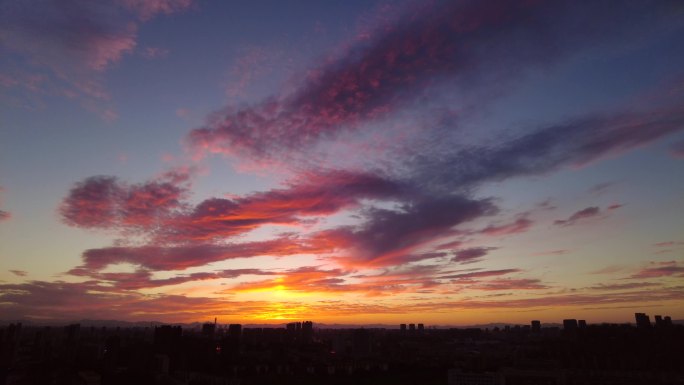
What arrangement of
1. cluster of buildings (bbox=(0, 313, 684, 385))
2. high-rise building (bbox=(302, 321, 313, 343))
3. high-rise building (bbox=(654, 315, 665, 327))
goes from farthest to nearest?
1. high-rise building (bbox=(302, 321, 313, 343))
2. high-rise building (bbox=(654, 315, 665, 327))
3. cluster of buildings (bbox=(0, 313, 684, 385))

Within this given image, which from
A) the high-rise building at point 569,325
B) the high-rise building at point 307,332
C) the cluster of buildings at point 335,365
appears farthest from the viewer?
the high-rise building at point 307,332

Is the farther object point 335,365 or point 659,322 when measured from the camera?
point 659,322

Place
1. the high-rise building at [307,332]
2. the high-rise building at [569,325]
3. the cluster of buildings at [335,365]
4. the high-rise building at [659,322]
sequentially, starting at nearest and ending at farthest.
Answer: the cluster of buildings at [335,365], the high-rise building at [659,322], the high-rise building at [569,325], the high-rise building at [307,332]

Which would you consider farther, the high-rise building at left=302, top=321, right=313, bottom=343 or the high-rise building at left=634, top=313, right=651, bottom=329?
the high-rise building at left=302, top=321, right=313, bottom=343

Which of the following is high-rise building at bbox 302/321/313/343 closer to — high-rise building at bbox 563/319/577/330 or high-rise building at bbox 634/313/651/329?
high-rise building at bbox 563/319/577/330

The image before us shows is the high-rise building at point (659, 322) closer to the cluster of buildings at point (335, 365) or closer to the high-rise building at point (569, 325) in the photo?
the cluster of buildings at point (335, 365)

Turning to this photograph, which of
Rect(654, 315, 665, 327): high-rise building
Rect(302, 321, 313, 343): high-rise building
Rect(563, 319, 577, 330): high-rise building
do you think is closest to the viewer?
Rect(654, 315, 665, 327): high-rise building

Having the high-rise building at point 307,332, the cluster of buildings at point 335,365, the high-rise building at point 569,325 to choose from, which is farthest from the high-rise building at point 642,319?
the high-rise building at point 307,332

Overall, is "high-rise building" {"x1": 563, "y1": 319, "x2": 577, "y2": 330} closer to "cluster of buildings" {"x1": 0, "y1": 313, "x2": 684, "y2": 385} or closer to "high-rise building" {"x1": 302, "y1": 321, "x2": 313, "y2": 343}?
"cluster of buildings" {"x1": 0, "y1": 313, "x2": 684, "y2": 385}

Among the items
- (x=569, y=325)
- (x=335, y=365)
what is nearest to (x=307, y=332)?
(x=335, y=365)

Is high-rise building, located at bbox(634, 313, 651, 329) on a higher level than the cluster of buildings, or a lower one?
higher

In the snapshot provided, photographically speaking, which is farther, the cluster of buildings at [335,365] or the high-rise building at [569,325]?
the high-rise building at [569,325]

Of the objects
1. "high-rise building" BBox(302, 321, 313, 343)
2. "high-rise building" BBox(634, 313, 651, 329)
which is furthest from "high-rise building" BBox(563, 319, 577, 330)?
Answer: "high-rise building" BBox(302, 321, 313, 343)

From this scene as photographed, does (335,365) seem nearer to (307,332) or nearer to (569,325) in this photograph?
(307,332)
